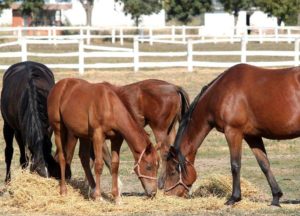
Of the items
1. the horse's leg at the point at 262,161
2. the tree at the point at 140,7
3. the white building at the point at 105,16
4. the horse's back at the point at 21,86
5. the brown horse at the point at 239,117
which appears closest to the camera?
the brown horse at the point at 239,117

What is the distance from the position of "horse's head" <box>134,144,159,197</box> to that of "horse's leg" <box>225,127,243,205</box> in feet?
2.87

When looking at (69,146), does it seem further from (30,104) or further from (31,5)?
(31,5)

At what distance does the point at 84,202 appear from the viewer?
32.3ft

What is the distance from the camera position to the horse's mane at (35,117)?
34.4 ft

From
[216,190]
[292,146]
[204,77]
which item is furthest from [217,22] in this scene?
[216,190]

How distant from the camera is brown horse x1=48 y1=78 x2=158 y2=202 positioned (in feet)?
31.6

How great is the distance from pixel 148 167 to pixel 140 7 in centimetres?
6436

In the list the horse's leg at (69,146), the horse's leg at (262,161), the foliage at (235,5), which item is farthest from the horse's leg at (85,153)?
the foliage at (235,5)

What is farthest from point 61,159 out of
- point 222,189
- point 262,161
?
point 262,161

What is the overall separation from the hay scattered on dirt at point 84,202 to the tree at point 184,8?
206 ft

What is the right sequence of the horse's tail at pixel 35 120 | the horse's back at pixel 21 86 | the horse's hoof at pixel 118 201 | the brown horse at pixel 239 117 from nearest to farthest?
the brown horse at pixel 239 117, the horse's hoof at pixel 118 201, the horse's tail at pixel 35 120, the horse's back at pixel 21 86

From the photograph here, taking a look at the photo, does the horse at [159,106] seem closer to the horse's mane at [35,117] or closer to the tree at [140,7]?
the horse's mane at [35,117]

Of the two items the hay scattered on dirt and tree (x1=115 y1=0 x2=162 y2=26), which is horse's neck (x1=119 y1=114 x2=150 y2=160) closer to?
the hay scattered on dirt

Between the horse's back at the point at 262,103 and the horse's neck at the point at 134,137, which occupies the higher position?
the horse's back at the point at 262,103
